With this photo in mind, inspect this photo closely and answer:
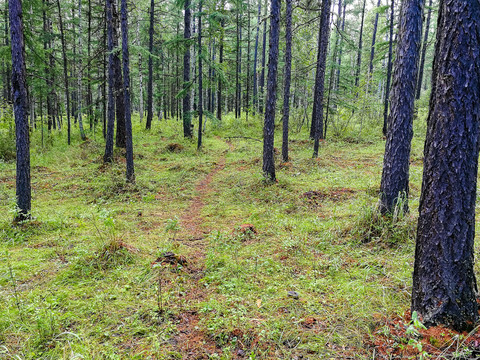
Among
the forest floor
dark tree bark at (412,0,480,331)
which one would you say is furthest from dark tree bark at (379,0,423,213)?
dark tree bark at (412,0,480,331)

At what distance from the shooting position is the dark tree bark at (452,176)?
7.49ft

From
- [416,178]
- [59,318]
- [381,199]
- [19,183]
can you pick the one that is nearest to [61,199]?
[19,183]

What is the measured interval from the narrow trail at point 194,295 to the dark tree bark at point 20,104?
3.62m

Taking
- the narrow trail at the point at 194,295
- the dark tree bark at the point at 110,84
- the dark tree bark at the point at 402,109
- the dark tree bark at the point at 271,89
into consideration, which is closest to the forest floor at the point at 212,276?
the narrow trail at the point at 194,295

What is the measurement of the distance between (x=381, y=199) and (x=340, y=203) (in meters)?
1.82

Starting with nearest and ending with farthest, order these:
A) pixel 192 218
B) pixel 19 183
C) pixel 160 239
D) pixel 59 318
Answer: pixel 59 318 < pixel 160 239 < pixel 19 183 < pixel 192 218

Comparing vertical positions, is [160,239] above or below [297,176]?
below

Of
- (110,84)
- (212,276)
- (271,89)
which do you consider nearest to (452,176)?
(212,276)

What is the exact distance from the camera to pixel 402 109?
17.1ft

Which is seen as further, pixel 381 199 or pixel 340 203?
pixel 340 203

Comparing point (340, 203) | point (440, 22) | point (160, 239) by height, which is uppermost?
point (440, 22)

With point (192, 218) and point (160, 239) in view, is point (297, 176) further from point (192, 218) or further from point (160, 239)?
point (160, 239)

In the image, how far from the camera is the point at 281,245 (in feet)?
16.9

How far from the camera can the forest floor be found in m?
2.75
